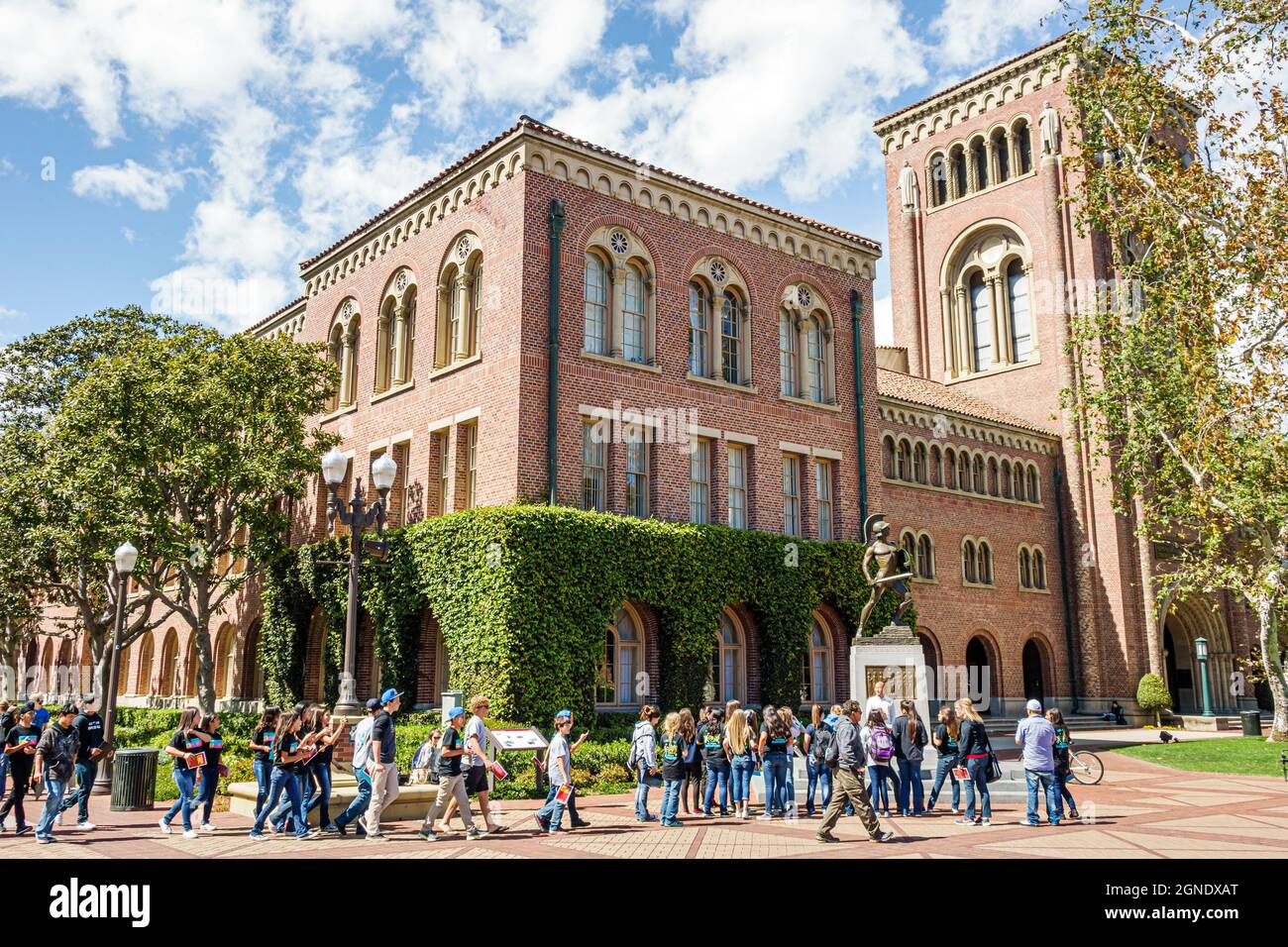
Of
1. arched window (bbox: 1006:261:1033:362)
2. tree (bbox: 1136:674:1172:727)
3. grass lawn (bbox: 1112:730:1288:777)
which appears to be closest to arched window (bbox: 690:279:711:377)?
grass lawn (bbox: 1112:730:1288:777)

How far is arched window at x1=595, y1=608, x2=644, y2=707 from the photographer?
2222 centimetres

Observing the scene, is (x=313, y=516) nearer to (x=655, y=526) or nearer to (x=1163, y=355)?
(x=655, y=526)

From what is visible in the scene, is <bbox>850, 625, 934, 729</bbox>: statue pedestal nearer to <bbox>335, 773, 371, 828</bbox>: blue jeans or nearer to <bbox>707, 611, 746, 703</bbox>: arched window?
<bbox>707, 611, 746, 703</bbox>: arched window

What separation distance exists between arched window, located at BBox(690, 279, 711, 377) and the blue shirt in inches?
520

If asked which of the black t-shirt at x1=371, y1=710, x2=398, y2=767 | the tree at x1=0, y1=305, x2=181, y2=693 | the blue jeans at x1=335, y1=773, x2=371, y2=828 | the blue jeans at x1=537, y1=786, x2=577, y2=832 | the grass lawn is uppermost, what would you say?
the tree at x1=0, y1=305, x2=181, y2=693

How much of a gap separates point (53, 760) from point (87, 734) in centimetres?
125

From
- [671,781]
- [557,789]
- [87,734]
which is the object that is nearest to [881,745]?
[671,781]

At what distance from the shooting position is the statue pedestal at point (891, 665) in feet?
69.1

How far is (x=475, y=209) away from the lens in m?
23.4

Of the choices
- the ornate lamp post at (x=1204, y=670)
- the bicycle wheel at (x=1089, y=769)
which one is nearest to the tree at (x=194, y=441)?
the bicycle wheel at (x=1089, y=769)

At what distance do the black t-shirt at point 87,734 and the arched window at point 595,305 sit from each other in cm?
1267

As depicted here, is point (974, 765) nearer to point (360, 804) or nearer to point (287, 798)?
point (360, 804)

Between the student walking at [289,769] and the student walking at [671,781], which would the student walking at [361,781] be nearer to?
the student walking at [289,769]
